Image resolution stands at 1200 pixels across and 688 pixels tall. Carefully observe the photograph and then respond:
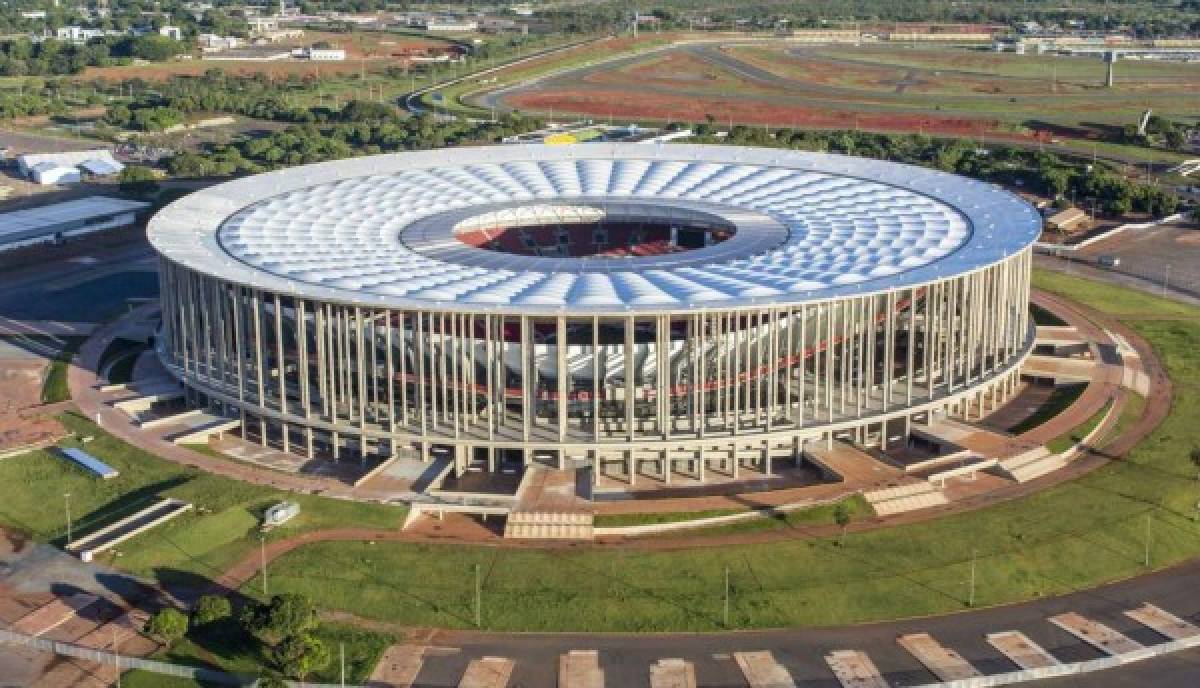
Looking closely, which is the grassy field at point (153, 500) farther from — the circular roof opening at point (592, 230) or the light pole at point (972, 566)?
the circular roof opening at point (592, 230)

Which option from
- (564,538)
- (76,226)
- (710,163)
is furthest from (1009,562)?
(76,226)

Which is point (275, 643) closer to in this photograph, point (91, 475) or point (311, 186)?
point (91, 475)

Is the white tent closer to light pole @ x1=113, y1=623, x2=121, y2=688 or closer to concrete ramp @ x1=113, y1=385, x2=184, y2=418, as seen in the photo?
concrete ramp @ x1=113, y1=385, x2=184, y2=418

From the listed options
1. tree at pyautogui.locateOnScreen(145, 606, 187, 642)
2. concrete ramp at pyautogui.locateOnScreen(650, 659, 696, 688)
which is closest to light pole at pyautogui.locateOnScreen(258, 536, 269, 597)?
tree at pyautogui.locateOnScreen(145, 606, 187, 642)

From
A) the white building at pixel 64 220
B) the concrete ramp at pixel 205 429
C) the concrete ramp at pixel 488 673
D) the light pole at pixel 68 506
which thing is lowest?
the concrete ramp at pixel 488 673

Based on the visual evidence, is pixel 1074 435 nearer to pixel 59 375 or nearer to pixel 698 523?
pixel 698 523

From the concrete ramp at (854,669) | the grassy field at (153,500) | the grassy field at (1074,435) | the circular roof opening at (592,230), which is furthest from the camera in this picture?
the circular roof opening at (592,230)

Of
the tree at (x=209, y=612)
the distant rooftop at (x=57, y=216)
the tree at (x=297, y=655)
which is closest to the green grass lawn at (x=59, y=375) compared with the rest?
the tree at (x=209, y=612)
